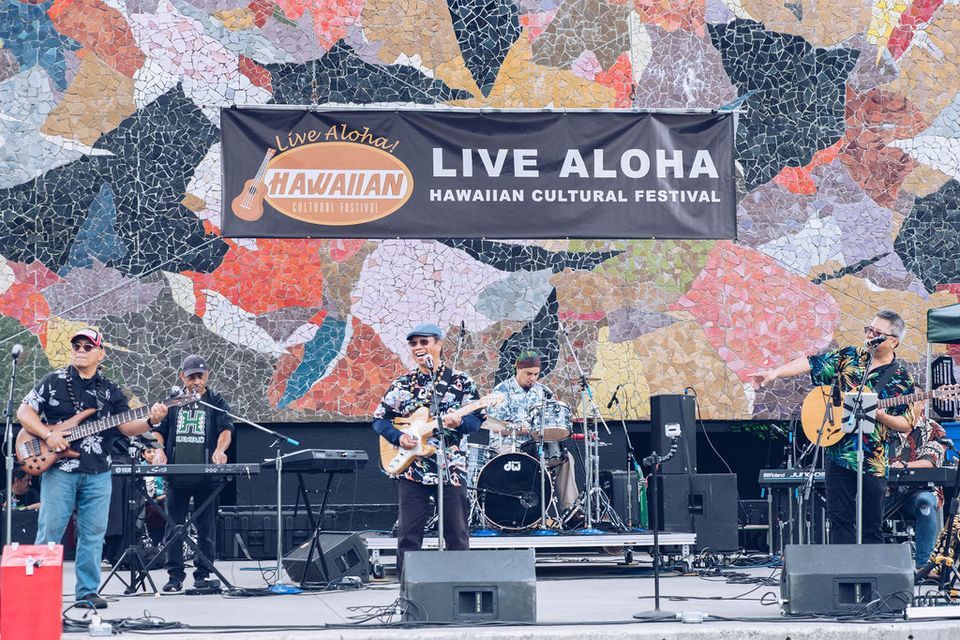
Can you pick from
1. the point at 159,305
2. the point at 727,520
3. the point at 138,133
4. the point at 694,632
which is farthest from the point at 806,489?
the point at 138,133

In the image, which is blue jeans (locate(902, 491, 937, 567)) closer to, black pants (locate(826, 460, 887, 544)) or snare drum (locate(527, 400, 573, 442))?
black pants (locate(826, 460, 887, 544))

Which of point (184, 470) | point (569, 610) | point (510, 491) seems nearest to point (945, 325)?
point (510, 491)

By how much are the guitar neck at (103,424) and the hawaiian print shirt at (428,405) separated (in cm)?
166

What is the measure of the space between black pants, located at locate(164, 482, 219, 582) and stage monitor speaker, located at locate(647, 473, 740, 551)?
4.33m

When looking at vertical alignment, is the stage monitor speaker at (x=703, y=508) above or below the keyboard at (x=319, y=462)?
below

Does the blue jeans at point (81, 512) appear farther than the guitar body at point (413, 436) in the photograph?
No

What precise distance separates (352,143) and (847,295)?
5695 mm

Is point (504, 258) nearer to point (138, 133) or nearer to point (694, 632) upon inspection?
point (138, 133)

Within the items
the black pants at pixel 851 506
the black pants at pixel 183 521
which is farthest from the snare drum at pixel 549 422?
the black pants at pixel 851 506

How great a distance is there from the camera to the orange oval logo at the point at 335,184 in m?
14.9

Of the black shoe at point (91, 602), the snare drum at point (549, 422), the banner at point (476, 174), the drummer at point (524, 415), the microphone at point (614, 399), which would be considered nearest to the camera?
the black shoe at point (91, 602)

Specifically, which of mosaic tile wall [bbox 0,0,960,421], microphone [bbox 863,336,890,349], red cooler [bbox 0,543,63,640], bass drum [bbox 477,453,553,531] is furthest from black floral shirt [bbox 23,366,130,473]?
microphone [bbox 863,336,890,349]

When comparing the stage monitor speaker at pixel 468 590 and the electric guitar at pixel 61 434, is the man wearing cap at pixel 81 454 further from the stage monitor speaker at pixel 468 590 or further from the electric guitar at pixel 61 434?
the stage monitor speaker at pixel 468 590

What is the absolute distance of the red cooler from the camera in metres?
7.39
